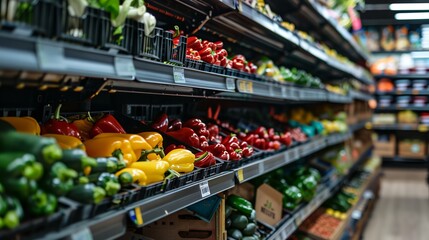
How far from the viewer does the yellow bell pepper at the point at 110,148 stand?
1553 millimetres

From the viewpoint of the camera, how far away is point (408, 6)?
857cm

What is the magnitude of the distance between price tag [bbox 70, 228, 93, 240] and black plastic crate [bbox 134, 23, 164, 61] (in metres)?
0.55

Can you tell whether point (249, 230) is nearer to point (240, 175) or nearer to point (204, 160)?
point (240, 175)

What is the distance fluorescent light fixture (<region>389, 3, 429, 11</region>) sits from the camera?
8375 mm

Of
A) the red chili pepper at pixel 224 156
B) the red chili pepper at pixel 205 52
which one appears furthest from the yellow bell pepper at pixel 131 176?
the red chili pepper at pixel 205 52

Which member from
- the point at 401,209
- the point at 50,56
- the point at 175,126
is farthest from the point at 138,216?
the point at 401,209

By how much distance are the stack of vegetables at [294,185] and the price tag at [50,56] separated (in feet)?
7.58

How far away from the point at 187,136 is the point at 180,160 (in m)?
0.40

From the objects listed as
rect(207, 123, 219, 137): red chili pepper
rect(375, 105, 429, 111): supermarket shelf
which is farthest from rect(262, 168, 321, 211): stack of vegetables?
rect(375, 105, 429, 111): supermarket shelf

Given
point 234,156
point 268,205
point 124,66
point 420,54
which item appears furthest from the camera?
point 420,54

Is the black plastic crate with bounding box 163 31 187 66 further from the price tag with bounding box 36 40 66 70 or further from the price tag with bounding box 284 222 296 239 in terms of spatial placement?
the price tag with bounding box 284 222 296 239

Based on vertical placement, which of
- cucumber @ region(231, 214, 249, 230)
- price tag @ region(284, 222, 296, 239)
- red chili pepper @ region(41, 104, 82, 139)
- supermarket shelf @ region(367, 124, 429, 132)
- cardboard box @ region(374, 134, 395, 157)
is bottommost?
cardboard box @ region(374, 134, 395, 157)

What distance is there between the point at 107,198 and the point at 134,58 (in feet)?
1.36

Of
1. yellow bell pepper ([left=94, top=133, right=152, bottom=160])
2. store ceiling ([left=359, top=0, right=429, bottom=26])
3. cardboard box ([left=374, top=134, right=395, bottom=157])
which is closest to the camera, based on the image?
yellow bell pepper ([left=94, top=133, right=152, bottom=160])
